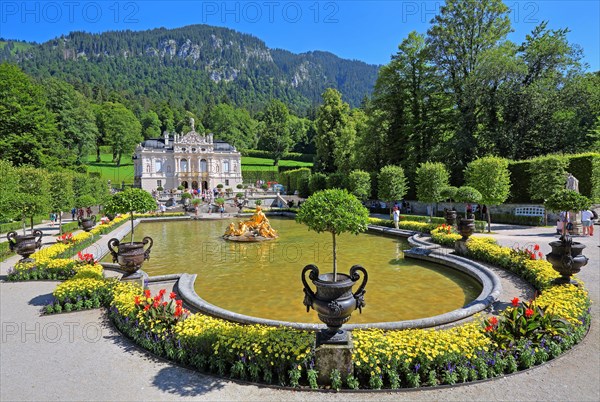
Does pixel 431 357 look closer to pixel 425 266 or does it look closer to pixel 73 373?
pixel 73 373

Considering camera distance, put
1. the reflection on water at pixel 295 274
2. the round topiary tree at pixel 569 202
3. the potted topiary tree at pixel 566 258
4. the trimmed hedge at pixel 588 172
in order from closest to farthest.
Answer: the potted topiary tree at pixel 566 258 → the reflection on water at pixel 295 274 → the round topiary tree at pixel 569 202 → the trimmed hedge at pixel 588 172

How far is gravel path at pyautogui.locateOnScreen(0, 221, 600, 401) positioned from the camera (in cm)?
521

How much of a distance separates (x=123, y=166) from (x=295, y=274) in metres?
83.0

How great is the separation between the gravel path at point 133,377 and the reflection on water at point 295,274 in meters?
3.15

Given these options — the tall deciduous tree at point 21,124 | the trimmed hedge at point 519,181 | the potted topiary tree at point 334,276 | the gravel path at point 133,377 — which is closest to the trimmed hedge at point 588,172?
the trimmed hedge at point 519,181

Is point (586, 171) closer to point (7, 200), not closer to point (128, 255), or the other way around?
point (128, 255)

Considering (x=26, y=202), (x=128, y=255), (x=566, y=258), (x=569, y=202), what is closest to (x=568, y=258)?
(x=566, y=258)

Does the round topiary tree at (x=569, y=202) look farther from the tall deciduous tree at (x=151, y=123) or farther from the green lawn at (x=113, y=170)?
the tall deciduous tree at (x=151, y=123)

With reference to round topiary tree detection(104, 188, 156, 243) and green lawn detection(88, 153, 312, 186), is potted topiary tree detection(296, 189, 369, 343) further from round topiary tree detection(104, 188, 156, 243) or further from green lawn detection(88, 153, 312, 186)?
green lawn detection(88, 153, 312, 186)

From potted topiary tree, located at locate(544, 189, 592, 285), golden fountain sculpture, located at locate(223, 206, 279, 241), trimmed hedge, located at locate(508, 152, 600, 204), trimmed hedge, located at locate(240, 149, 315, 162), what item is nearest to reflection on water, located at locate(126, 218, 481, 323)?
golden fountain sculpture, located at locate(223, 206, 279, 241)

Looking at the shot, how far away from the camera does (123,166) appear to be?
83812 mm

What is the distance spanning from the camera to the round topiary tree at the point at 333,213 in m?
6.12

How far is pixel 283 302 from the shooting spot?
991cm

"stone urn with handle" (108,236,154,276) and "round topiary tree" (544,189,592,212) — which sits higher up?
"round topiary tree" (544,189,592,212)
